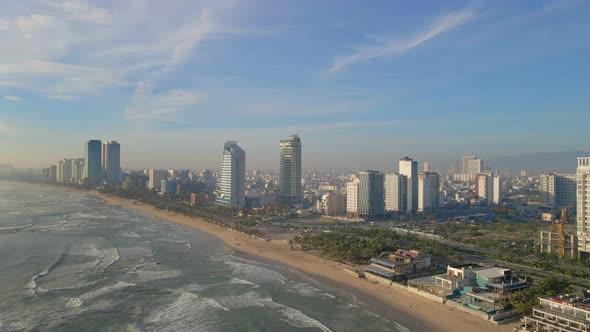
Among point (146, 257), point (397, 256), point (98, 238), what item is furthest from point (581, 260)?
point (98, 238)

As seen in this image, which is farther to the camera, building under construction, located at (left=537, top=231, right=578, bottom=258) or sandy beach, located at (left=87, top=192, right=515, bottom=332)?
building under construction, located at (left=537, top=231, right=578, bottom=258)

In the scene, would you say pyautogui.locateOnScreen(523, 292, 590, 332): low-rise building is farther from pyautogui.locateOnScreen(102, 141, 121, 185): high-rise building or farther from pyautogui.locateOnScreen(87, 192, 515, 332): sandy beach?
pyautogui.locateOnScreen(102, 141, 121, 185): high-rise building

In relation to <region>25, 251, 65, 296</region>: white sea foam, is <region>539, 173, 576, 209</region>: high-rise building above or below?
above

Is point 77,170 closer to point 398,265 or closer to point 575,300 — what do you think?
point 398,265

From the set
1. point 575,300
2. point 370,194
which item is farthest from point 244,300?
point 370,194

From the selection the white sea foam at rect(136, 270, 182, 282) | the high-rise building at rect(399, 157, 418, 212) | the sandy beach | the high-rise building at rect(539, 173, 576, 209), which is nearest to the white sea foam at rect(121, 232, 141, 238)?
the sandy beach

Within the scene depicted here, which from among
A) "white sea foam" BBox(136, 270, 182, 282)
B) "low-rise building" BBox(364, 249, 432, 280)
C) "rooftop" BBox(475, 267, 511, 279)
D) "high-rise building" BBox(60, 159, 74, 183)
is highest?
"high-rise building" BBox(60, 159, 74, 183)

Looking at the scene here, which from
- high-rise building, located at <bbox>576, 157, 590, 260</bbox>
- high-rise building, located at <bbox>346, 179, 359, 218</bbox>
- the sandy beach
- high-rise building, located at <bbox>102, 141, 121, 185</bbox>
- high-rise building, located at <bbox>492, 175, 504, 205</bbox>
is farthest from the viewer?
high-rise building, located at <bbox>102, 141, 121, 185</bbox>
